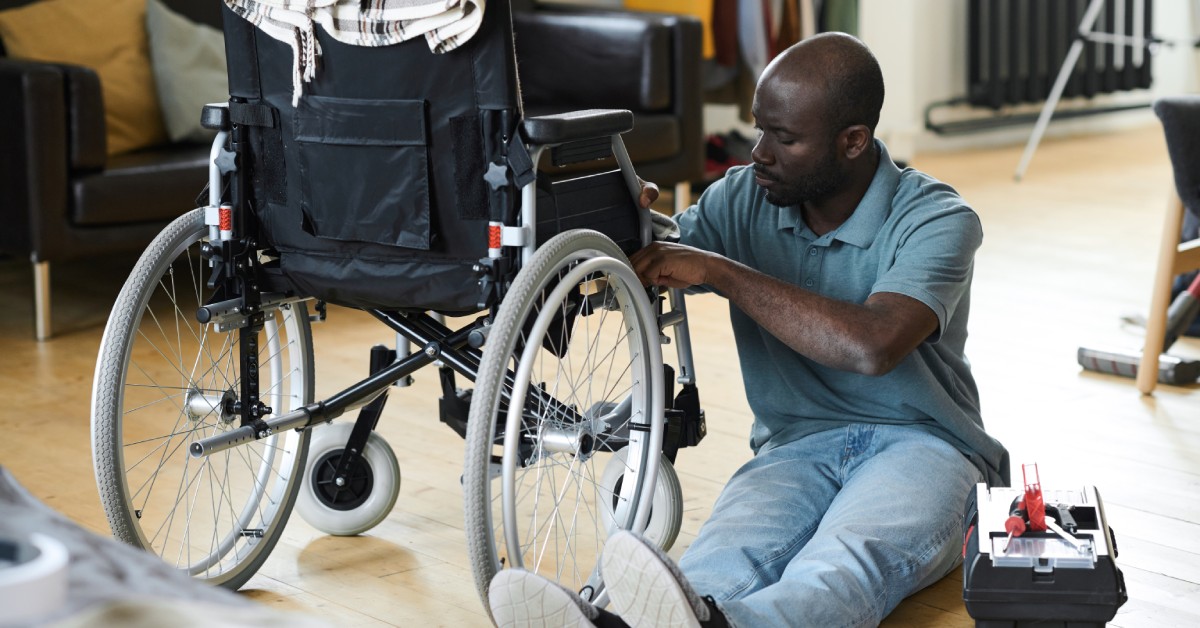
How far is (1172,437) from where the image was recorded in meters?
2.66

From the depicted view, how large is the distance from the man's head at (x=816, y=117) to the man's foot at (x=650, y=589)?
62 centimetres

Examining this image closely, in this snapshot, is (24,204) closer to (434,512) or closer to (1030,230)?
(434,512)

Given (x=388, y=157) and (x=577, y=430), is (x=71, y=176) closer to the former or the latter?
(x=388, y=157)

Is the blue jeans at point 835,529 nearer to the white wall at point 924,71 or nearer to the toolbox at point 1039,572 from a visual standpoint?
the toolbox at point 1039,572

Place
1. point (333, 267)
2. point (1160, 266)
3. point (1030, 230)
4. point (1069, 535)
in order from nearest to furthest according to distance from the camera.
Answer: point (1069, 535)
point (333, 267)
point (1160, 266)
point (1030, 230)

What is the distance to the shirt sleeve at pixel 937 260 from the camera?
1.81 meters

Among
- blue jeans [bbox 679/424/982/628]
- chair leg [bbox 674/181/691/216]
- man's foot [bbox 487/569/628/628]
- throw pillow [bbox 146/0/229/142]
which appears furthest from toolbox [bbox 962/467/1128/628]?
chair leg [bbox 674/181/691/216]

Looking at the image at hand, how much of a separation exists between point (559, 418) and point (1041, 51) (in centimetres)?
515

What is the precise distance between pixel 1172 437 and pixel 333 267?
165cm

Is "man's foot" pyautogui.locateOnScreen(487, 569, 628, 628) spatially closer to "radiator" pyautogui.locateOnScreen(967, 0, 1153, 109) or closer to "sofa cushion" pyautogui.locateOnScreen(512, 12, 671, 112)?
"sofa cushion" pyautogui.locateOnScreen(512, 12, 671, 112)

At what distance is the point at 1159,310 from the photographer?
292 centimetres

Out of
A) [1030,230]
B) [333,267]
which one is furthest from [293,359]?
[1030,230]

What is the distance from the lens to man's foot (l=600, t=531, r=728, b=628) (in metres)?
1.48

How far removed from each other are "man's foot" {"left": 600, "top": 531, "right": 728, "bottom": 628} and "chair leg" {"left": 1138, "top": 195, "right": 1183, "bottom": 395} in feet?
5.62
